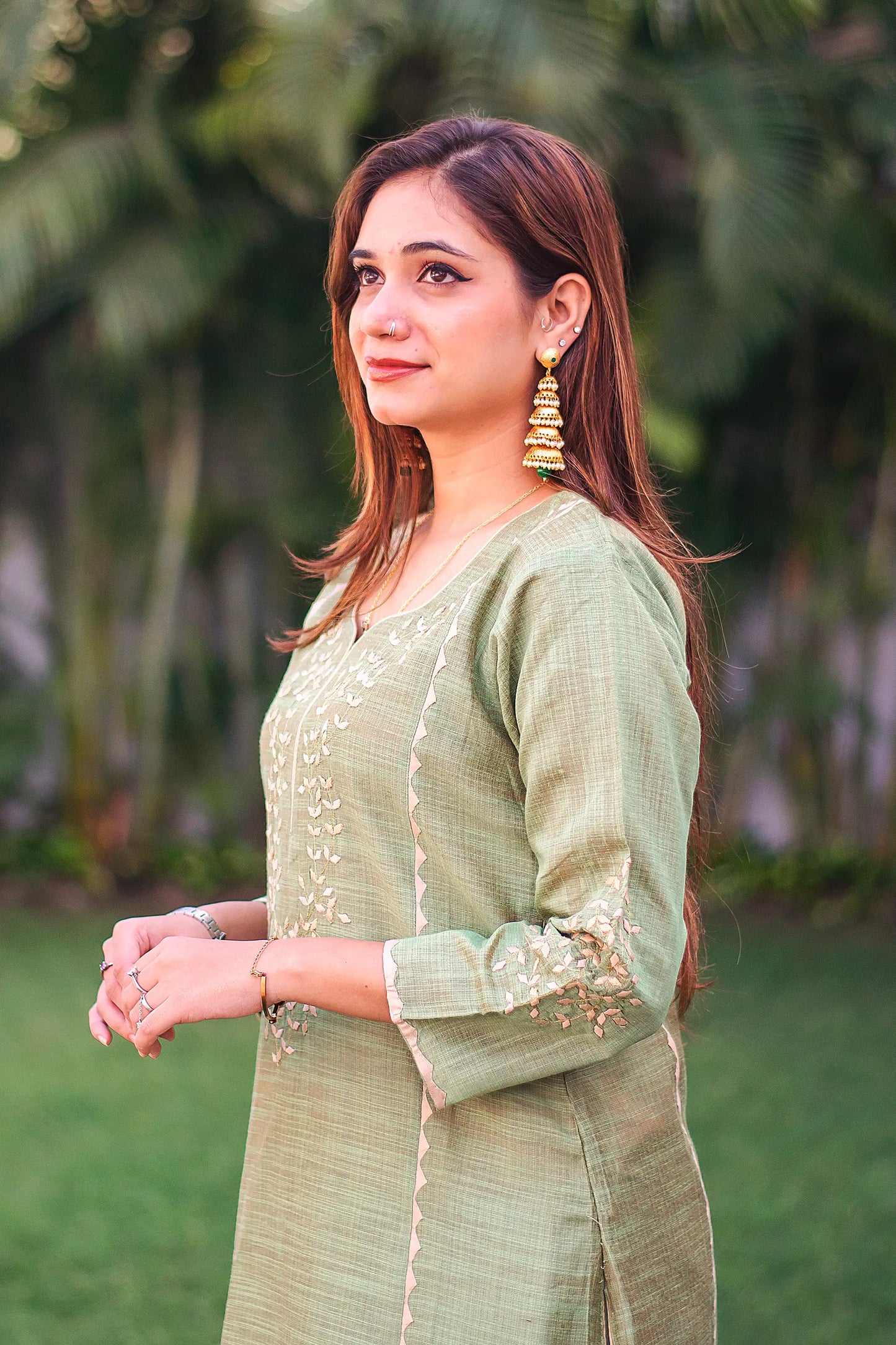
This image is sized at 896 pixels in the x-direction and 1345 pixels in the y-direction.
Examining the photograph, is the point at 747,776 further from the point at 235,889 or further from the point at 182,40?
the point at 182,40

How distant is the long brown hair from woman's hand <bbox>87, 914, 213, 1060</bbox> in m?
0.49

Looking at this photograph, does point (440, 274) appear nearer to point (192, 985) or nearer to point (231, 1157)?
point (192, 985)

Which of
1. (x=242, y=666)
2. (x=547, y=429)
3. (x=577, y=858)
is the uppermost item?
(x=547, y=429)

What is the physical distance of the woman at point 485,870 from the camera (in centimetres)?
118

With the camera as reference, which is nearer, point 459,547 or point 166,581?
point 459,547

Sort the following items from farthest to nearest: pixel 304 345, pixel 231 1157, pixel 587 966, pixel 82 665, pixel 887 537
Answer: pixel 82 665
pixel 304 345
pixel 887 537
pixel 231 1157
pixel 587 966

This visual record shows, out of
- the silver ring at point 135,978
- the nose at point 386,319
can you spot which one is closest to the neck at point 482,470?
the nose at point 386,319

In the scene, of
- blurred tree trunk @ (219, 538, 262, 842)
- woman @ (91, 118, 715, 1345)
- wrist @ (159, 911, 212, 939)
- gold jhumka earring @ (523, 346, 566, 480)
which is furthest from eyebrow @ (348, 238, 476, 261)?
blurred tree trunk @ (219, 538, 262, 842)

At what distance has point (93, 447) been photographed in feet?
19.5

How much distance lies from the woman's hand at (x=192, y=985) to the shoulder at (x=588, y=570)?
0.41 metres

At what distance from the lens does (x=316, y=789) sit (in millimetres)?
1361

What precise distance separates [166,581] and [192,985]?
472 centimetres

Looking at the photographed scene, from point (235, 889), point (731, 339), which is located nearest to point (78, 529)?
point (235, 889)

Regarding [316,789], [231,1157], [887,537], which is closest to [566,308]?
[316,789]
